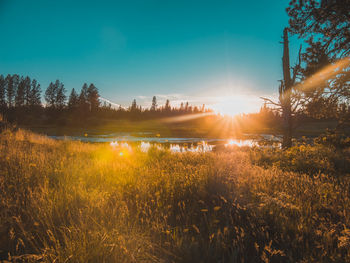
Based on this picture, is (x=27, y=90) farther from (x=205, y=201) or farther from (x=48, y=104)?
(x=205, y=201)

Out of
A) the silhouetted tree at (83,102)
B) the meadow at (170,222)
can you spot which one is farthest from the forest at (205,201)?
the silhouetted tree at (83,102)

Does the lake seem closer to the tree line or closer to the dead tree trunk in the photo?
the dead tree trunk

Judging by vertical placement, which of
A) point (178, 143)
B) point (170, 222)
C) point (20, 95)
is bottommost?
point (178, 143)

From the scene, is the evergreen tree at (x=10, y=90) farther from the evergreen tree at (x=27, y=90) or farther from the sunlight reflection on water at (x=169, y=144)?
the sunlight reflection on water at (x=169, y=144)

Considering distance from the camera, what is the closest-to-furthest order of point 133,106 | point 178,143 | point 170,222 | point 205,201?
point 170,222, point 205,201, point 178,143, point 133,106

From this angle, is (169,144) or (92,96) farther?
(92,96)

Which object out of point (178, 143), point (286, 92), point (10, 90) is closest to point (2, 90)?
point (10, 90)

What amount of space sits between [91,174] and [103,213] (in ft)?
7.00

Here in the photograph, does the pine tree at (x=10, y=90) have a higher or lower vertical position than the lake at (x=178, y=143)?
higher

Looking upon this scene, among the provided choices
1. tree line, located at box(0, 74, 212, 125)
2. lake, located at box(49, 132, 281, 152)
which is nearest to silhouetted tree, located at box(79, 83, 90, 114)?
tree line, located at box(0, 74, 212, 125)

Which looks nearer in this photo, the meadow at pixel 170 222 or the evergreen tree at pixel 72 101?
the meadow at pixel 170 222

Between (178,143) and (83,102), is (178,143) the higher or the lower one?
the lower one

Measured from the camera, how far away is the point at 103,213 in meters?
2.28

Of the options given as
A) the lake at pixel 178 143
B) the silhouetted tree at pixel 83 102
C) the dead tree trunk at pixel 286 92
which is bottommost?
the lake at pixel 178 143
